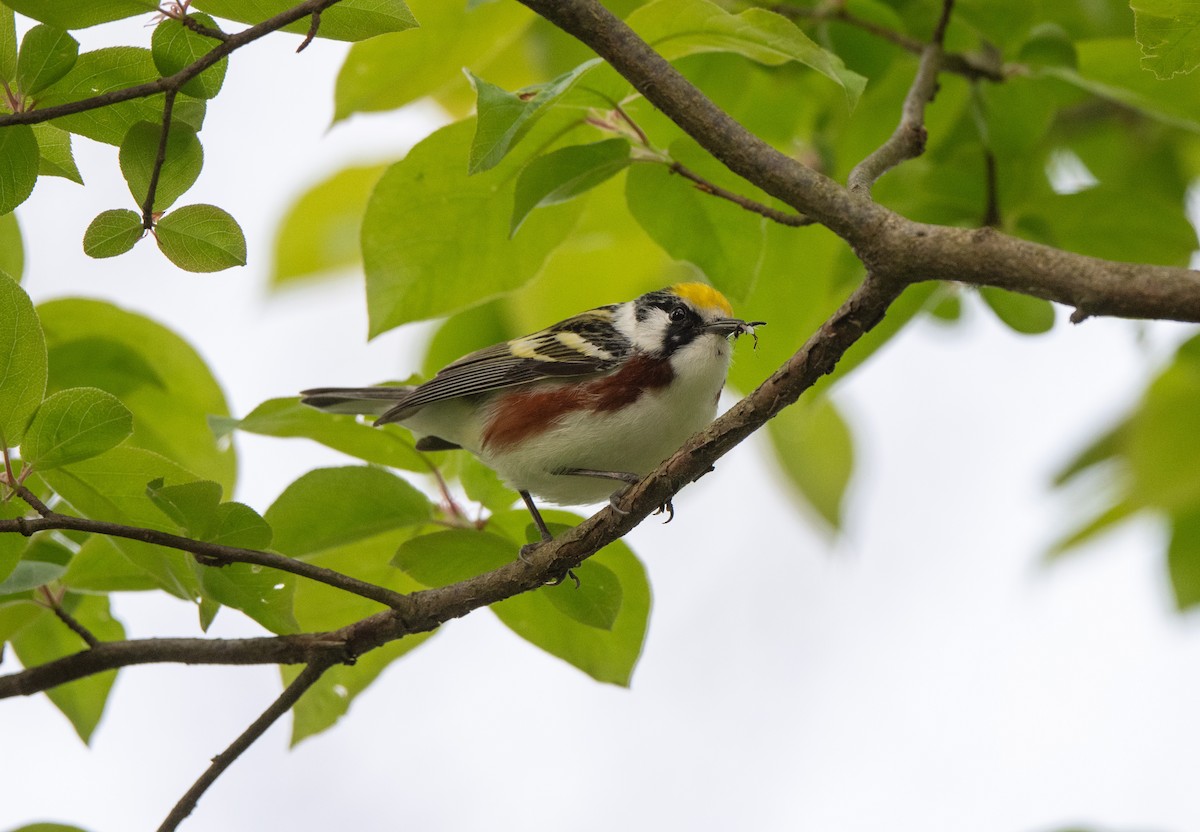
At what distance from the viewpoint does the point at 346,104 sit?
302 centimetres

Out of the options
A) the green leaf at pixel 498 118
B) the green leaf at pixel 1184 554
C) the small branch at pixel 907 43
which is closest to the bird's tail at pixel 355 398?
the small branch at pixel 907 43

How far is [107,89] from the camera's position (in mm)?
1929

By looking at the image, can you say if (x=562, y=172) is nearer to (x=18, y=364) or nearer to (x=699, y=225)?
(x=699, y=225)

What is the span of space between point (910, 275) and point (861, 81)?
0.63m

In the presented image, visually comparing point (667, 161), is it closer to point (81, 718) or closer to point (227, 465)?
point (227, 465)

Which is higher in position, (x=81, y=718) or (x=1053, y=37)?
(x=1053, y=37)

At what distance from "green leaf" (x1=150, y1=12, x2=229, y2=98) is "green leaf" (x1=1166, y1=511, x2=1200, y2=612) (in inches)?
122

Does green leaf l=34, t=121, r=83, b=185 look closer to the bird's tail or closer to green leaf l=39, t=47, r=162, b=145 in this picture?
green leaf l=39, t=47, r=162, b=145

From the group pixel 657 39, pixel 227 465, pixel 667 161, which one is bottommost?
pixel 227 465

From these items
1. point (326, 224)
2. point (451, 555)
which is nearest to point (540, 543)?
point (451, 555)

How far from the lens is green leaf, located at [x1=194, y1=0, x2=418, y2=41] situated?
74.3 inches

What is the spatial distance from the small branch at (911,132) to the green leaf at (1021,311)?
0.42 m

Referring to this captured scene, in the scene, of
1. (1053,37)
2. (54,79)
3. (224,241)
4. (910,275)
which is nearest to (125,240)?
(224,241)

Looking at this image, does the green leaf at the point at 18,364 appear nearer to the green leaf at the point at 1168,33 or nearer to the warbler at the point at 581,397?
the warbler at the point at 581,397
